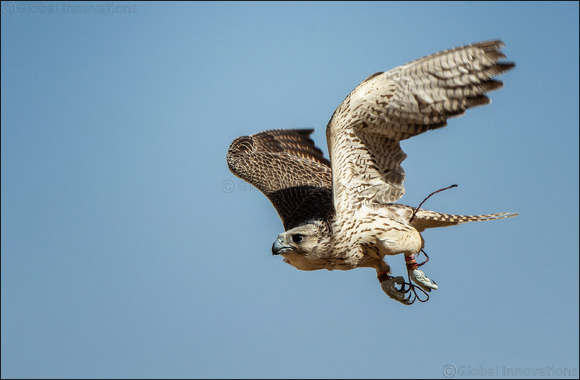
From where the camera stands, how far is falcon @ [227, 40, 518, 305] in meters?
10.3

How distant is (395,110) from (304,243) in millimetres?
1964

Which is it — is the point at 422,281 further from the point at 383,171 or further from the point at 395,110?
the point at 395,110

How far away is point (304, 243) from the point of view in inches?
411

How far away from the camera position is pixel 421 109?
1055 centimetres

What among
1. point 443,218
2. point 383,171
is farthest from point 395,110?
point 443,218

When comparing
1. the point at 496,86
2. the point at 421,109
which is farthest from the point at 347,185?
the point at 496,86

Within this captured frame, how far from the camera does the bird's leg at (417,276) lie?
11.1m

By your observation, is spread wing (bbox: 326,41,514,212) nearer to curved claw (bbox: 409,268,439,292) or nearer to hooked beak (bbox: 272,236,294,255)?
hooked beak (bbox: 272,236,294,255)

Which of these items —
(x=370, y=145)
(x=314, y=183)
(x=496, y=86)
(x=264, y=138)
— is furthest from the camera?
(x=264, y=138)

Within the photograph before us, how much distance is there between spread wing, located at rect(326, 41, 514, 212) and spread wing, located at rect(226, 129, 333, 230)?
2.10 ft

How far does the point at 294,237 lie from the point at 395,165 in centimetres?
176

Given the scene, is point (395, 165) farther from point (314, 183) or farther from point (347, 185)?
point (314, 183)

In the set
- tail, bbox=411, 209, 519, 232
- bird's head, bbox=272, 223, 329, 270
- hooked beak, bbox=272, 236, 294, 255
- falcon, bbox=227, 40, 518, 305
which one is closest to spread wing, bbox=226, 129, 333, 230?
falcon, bbox=227, 40, 518, 305

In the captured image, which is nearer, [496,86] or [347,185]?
[496,86]
